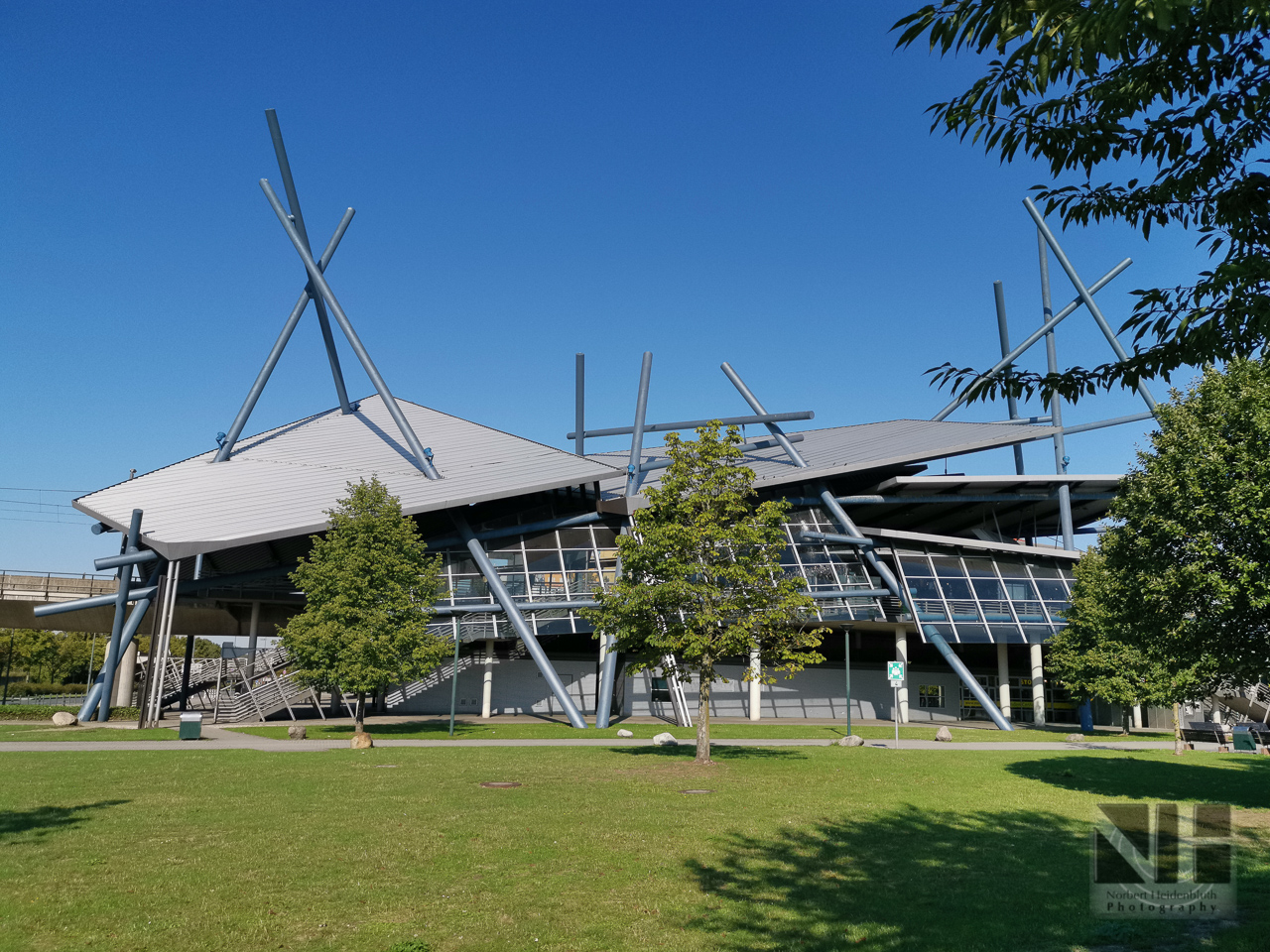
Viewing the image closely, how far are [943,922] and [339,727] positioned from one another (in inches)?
1171

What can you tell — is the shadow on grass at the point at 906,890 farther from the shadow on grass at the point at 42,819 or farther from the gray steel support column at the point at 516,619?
the gray steel support column at the point at 516,619

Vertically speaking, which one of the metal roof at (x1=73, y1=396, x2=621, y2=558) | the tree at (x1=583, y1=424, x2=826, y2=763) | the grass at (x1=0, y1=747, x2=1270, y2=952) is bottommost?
the grass at (x1=0, y1=747, x2=1270, y2=952)

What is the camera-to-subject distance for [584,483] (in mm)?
45656

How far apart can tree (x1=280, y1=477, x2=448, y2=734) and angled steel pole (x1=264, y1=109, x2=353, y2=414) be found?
59.0ft

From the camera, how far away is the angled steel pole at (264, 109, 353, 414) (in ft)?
145

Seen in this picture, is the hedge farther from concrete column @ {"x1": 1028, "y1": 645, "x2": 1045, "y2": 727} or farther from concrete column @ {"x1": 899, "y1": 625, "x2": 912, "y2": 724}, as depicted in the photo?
concrete column @ {"x1": 1028, "y1": 645, "x2": 1045, "y2": 727}

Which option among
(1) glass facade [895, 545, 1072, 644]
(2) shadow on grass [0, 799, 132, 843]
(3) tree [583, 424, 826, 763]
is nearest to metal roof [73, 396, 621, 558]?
(3) tree [583, 424, 826, 763]

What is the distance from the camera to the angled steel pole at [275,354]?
44156 mm

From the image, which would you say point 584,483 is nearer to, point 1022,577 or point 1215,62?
point 1022,577

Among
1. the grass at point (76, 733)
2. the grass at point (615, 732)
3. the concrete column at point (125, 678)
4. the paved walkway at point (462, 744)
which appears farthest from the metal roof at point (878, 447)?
the concrete column at point (125, 678)

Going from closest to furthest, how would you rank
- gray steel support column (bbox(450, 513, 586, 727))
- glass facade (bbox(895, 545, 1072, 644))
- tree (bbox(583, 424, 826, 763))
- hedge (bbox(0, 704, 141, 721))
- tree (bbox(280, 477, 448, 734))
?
tree (bbox(583, 424, 826, 763)) → tree (bbox(280, 477, 448, 734)) → gray steel support column (bbox(450, 513, 586, 727)) → hedge (bbox(0, 704, 141, 721)) → glass facade (bbox(895, 545, 1072, 644))

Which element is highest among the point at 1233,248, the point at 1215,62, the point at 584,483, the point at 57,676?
the point at 584,483

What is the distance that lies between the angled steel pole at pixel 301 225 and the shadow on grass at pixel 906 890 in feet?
137

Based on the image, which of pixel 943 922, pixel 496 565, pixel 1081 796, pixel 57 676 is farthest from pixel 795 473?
pixel 57 676
